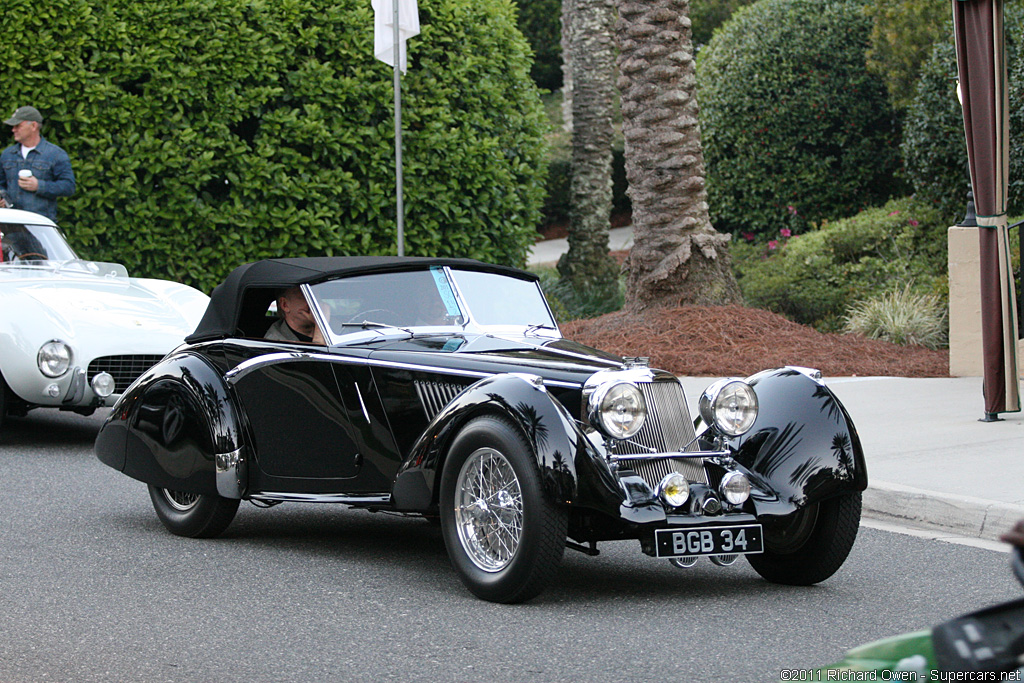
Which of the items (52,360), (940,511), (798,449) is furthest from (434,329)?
(52,360)

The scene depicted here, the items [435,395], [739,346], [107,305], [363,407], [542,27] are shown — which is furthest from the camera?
[542,27]

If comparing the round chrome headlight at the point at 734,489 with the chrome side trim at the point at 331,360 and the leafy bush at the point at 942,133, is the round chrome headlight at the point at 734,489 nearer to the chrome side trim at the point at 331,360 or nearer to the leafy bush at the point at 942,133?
the chrome side trim at the point at 331,360

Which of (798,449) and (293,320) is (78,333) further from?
(798,449)

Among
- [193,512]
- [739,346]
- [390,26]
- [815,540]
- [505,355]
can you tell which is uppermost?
[390,26]

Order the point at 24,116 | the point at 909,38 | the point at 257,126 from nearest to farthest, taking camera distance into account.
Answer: the point at 24,116 < the point at 257,126 < the point at 909,38

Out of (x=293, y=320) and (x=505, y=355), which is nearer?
(x=505, y=355)

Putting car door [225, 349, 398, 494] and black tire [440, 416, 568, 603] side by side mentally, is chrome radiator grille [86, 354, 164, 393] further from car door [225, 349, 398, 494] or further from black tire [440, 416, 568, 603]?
black tire [440, 416, 568, 603]

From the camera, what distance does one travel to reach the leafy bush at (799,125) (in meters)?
19.4

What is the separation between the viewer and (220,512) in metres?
6.59

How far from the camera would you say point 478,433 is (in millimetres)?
5250

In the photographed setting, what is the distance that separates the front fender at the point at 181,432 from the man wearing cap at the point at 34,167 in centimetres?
572

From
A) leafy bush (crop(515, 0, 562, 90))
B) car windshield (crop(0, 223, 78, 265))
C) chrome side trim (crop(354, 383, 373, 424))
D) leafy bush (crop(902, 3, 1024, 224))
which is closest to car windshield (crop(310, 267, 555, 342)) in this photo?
chrome side trim (crop(354, 383, 373, 424))

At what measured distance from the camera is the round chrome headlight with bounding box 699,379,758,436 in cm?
555

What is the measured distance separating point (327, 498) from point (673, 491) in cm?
180
